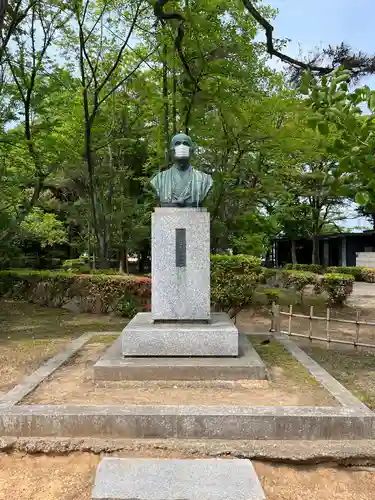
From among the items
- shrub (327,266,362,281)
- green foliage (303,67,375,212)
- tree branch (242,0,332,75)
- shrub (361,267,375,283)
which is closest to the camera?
green foliage (303,67,375,212)

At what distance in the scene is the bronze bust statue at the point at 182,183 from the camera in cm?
589

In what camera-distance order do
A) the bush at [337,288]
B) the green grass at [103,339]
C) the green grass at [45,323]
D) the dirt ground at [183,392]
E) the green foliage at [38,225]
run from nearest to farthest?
the dirt ground at [183,392]
the green grass at [103,339]
the green grass at [45,323]
the bush at [337,288]
the green foliage at [38,225]

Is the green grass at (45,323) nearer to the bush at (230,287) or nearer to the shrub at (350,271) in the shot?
the bush at (230,287)

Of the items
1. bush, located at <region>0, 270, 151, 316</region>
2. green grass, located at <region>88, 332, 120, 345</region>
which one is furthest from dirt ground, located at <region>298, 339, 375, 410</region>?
bush, located at <region>0, 270, 151, 316</region>

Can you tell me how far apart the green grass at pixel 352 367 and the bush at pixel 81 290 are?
519 cm

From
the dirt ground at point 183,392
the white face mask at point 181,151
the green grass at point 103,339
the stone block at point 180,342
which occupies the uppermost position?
the white face mask at point 181,151

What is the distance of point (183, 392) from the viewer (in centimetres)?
457

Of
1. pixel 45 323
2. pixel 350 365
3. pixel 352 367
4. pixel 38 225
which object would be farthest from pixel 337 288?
pixel 38 225

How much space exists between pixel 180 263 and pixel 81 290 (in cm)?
743

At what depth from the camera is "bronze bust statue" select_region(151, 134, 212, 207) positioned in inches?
232

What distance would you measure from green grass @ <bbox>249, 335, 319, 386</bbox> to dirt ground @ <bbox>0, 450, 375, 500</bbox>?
1.51 m

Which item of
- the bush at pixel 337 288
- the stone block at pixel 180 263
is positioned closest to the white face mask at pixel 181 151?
the stone block at pixel 180 263

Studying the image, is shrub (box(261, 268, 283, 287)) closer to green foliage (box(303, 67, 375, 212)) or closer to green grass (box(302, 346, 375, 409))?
green grass (box(302, 346, 375, 409))

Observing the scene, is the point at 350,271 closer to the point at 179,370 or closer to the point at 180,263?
the point at 180,263
